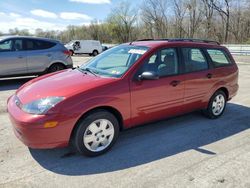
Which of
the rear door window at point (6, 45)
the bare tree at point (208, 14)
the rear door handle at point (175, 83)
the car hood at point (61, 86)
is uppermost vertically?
the bare tree at point (208, 14)

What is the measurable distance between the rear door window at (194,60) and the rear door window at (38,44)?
596 centimetres

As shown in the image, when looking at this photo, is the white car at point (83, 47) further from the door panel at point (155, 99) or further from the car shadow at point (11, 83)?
the door panel at point (155, 99)

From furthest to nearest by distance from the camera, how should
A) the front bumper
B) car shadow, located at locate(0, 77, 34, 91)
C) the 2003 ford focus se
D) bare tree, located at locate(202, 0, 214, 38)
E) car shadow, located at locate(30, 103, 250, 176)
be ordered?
1. bare tree, located at locate(202, 0, 214, 38)
2. car shadow, located at locate(0, 77, 34, 91)
3. car shadow, located at locate(30, 103, 250, 176)
4. the 2003 ford focus se
5. the front bumper

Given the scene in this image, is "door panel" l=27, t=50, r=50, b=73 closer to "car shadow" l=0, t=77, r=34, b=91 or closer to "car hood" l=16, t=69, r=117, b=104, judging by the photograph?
"car shadow" l=0, t=77, r=34, b=91

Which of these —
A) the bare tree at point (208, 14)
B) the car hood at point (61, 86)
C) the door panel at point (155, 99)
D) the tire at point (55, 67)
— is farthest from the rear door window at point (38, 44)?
the bare tree at point (208, 14)

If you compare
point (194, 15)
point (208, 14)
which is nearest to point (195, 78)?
point (208, 14)

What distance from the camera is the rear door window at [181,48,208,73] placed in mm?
4805

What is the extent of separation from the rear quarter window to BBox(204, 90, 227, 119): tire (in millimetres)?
589

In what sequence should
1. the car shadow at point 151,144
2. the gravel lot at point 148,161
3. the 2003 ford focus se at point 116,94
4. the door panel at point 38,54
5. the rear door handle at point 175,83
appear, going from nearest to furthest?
the gravel lot at point 148,161
the 2003 ford focus se at point 116,94
the car shadow at point 151,144
the rear door handle at point 175,83
the door panel at point 38,54

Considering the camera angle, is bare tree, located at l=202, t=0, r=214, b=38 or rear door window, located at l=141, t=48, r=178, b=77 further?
bare tree, located at l=202, t=0, r=214, b=38

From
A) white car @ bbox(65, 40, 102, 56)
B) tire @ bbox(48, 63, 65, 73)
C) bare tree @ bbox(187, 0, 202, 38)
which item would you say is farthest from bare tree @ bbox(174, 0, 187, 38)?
tire @ bbox(48, 63, 65, 73)

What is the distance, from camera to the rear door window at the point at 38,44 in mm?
8953

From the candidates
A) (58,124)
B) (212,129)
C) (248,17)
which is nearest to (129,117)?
(58,124)

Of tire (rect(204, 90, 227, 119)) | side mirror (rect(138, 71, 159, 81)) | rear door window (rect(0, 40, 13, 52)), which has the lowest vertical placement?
tire (rect(204, 90, 227, 119))
